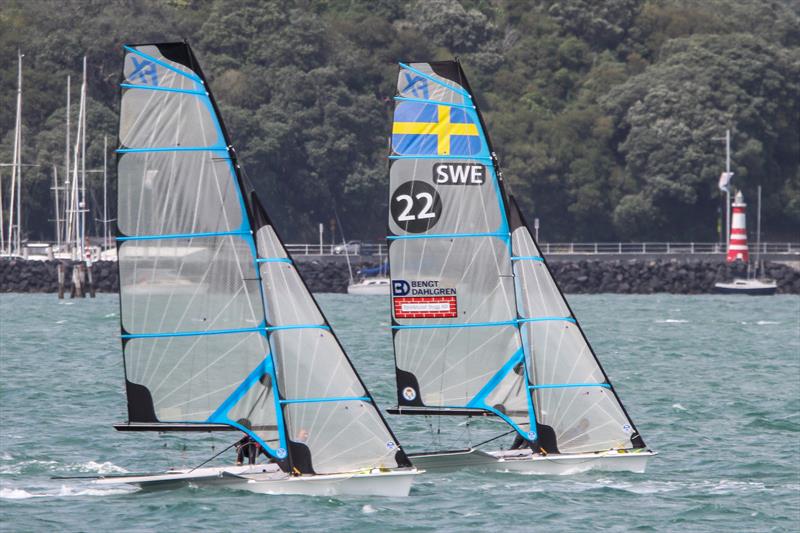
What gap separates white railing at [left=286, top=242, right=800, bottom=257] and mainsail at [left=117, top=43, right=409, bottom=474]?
229 feet

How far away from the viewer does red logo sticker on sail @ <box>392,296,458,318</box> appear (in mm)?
22562

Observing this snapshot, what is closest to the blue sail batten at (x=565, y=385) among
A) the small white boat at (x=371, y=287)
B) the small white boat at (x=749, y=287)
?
the small white boat at (x=371, y=287)

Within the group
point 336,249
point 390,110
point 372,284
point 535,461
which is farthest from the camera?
point 390,110

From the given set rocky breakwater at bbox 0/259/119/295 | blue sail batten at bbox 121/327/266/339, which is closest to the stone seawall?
rocky breakwater at bbox 0/259/119/295

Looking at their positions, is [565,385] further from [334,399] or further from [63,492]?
[63,492]

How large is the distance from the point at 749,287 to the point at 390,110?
23283mm

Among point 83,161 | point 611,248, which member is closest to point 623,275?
point 611,248

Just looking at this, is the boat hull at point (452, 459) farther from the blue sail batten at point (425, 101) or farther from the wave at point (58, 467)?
the blue sail batten at point (425, 101)

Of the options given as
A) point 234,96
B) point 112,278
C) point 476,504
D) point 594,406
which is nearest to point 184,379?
point 476,504

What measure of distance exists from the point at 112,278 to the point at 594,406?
6307 cm

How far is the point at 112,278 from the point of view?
83188mm

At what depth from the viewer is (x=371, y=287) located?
274ft

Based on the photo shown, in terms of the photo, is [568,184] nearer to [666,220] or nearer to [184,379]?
[666,220]

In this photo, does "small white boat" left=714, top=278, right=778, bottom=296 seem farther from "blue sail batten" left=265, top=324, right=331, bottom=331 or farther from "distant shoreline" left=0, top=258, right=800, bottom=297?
"blue sail batten" left=265, top=324, right=331, bottom=331
